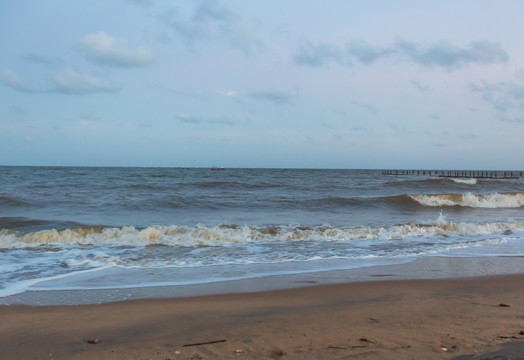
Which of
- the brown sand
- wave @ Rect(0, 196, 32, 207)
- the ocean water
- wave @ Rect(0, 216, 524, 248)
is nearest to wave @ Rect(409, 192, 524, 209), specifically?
the ocean water

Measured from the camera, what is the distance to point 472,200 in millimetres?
26109

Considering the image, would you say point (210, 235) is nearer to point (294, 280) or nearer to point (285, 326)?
point (294, 280)

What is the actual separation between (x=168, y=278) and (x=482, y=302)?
4.77 metres

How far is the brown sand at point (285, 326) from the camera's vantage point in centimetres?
348

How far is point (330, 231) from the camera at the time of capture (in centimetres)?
1234

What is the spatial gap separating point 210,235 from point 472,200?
21.2 meters

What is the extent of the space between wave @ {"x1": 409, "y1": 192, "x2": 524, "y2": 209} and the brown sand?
2094cm

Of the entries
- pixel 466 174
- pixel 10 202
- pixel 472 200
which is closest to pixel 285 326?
pixel 10 202

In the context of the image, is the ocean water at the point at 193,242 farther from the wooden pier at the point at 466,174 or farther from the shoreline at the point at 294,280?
the wooden pier at the point at 466,174

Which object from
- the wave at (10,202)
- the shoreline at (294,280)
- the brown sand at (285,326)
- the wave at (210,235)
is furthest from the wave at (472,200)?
the wave at (10,202)

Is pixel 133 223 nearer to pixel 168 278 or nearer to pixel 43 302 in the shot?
pixel 168 278

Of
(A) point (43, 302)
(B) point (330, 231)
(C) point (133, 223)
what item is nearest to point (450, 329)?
(A) point (43, 302)

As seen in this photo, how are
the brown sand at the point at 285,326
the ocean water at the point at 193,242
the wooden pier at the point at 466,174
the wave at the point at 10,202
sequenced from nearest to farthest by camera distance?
the brown sand at the point at 285,326 < the ocean water at the point at 193,242 < the wave at the point at 10,202 < the wooden pier at the point at 466,174

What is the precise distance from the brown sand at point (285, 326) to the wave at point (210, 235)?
5.63 metres
